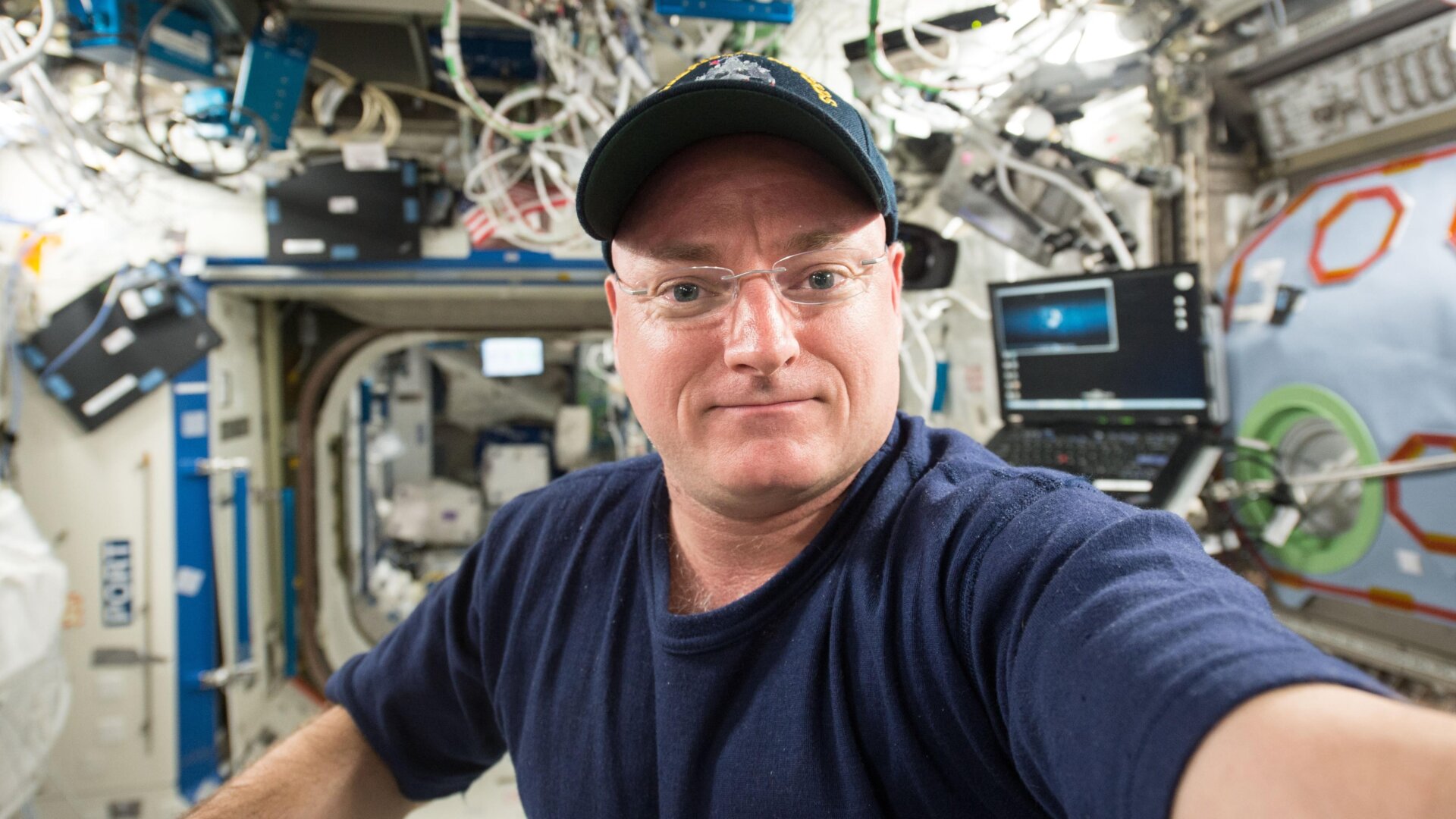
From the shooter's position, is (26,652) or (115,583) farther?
(115,583)

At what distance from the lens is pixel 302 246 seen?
7.80 ft

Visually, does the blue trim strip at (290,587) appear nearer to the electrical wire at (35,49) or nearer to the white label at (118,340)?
the white label at (118,340)

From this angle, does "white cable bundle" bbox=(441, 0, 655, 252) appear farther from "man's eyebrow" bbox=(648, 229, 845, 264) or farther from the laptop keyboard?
the laptop keyboard

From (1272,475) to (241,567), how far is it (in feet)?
11.9

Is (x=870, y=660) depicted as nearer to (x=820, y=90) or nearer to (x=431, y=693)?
(x=820, y=90)

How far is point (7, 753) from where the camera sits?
1769 mm

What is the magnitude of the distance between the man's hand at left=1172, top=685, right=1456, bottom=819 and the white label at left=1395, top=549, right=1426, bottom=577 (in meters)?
1.94

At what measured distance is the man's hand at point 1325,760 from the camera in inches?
13.4

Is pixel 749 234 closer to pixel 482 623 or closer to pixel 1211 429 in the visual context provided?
pixel 482 623

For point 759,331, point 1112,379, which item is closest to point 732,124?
point 759,331

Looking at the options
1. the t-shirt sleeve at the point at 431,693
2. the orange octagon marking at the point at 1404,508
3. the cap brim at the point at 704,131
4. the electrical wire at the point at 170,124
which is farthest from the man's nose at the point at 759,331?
the orange octagon marking at the point at 1404,508

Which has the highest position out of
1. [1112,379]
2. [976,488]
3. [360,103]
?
[360,103]

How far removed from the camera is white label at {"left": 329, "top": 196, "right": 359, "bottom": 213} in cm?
239

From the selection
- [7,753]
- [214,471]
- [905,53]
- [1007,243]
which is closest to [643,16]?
[905,53]
